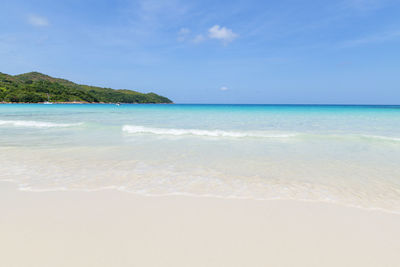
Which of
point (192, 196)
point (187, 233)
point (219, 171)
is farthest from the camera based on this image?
point (219, 171)

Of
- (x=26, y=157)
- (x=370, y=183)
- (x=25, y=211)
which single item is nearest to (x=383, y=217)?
(x=370, y=183)

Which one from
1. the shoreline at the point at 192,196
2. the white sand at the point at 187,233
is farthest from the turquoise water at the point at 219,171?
the white sand at the point at 187,233

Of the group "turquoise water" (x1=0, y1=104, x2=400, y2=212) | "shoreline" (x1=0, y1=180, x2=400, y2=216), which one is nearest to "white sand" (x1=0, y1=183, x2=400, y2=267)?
"shoreline" (x1=0, y1=180, x2=400, y2=216)

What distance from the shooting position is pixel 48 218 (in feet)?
11.8

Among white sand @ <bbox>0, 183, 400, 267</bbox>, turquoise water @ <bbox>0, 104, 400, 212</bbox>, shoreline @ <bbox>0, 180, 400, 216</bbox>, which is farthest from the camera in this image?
turquoise water @ <bbox>0, 104, 400, 212</bbox>

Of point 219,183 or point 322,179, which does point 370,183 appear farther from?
point 219,183

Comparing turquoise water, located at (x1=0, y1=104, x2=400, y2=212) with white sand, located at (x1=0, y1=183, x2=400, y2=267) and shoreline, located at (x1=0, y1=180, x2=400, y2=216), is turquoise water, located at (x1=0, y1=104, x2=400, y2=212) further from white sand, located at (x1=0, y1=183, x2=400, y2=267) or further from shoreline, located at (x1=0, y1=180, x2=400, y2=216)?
white sand, located at (x1=0, y1=183, x2=400, y2=267)

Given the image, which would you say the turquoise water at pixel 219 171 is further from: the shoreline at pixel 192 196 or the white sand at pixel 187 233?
the white sand at pixel 187 233

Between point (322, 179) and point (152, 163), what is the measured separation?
17.1 feet

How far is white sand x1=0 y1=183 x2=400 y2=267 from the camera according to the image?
8.75 feet

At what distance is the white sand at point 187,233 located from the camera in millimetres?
2666

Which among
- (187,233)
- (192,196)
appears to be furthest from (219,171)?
(187,233)

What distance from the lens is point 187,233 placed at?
10.4 ft

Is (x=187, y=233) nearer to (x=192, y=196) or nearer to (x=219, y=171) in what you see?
(x=192, y=196)
